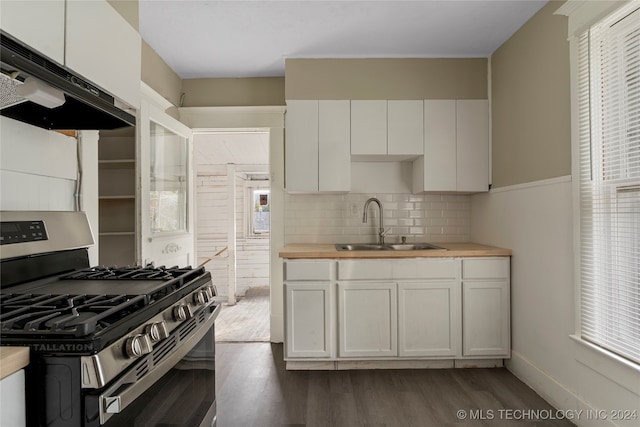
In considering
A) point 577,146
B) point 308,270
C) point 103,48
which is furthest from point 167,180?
point 577,146

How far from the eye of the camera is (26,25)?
1.15m

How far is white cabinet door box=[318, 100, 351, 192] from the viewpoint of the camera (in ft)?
10.3

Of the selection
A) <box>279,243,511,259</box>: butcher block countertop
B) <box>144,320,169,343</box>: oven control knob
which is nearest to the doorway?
<box>279,243,511,259</box>: butcher block countertop

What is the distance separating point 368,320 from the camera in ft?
9.11

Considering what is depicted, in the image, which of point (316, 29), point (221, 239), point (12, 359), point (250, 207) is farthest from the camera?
point (250, 207)

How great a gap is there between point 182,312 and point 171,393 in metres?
0.28

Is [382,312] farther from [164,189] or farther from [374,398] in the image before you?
[164,189]

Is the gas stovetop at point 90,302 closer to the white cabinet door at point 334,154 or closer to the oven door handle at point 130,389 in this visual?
the oven door handle at point 130,389

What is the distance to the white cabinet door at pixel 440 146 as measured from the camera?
10.3 feet

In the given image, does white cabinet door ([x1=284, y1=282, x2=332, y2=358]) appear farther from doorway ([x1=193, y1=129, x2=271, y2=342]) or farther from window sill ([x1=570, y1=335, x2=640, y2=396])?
doorway ([x1=193, y1=129, x2=271, y2=342])

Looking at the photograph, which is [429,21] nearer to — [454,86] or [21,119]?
[454,86]

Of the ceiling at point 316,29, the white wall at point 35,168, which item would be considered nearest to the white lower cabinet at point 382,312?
the white wall at point 35,168

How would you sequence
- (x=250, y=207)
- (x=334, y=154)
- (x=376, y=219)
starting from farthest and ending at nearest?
(x=250, y=207) → (x=376, y=219) → (x=334, y=154)

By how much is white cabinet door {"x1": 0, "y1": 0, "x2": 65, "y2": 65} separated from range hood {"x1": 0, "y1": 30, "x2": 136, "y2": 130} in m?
0.03
